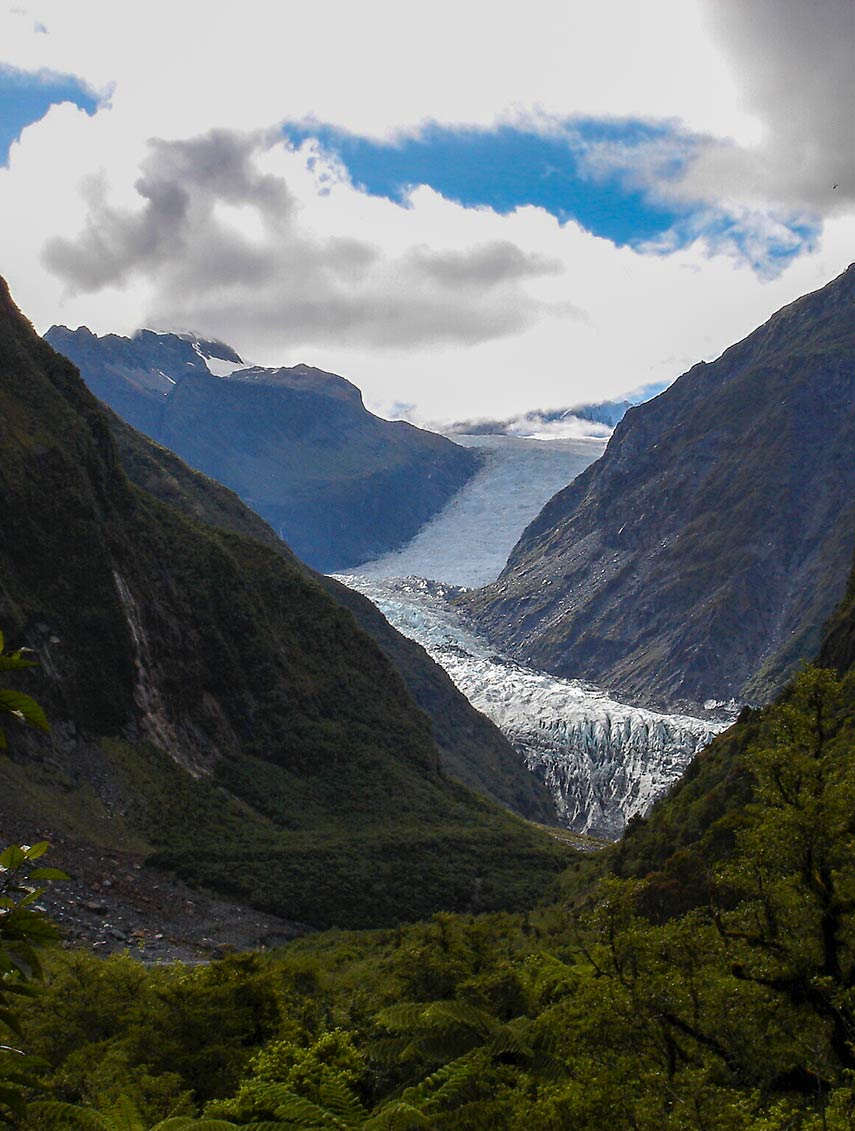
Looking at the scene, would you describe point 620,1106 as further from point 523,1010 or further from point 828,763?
point 523,1010

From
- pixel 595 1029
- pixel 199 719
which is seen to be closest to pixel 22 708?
pixel 595 1029

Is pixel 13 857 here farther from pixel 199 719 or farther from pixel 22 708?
pixel 199 719

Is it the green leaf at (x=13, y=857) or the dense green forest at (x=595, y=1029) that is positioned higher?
the green leaf at (x=13, y=857)

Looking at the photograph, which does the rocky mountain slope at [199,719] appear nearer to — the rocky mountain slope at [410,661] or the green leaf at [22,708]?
the rocky mountain slope at [410,661]

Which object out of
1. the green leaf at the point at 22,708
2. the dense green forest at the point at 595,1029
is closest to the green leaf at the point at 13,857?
the dense green forest at the point at 595,1029

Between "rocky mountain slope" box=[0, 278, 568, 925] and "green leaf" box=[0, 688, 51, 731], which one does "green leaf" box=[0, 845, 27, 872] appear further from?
"rocky mountain slope" box=[0, 278, 568, 925]

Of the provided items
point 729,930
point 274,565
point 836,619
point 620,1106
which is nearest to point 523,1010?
point 729,930
